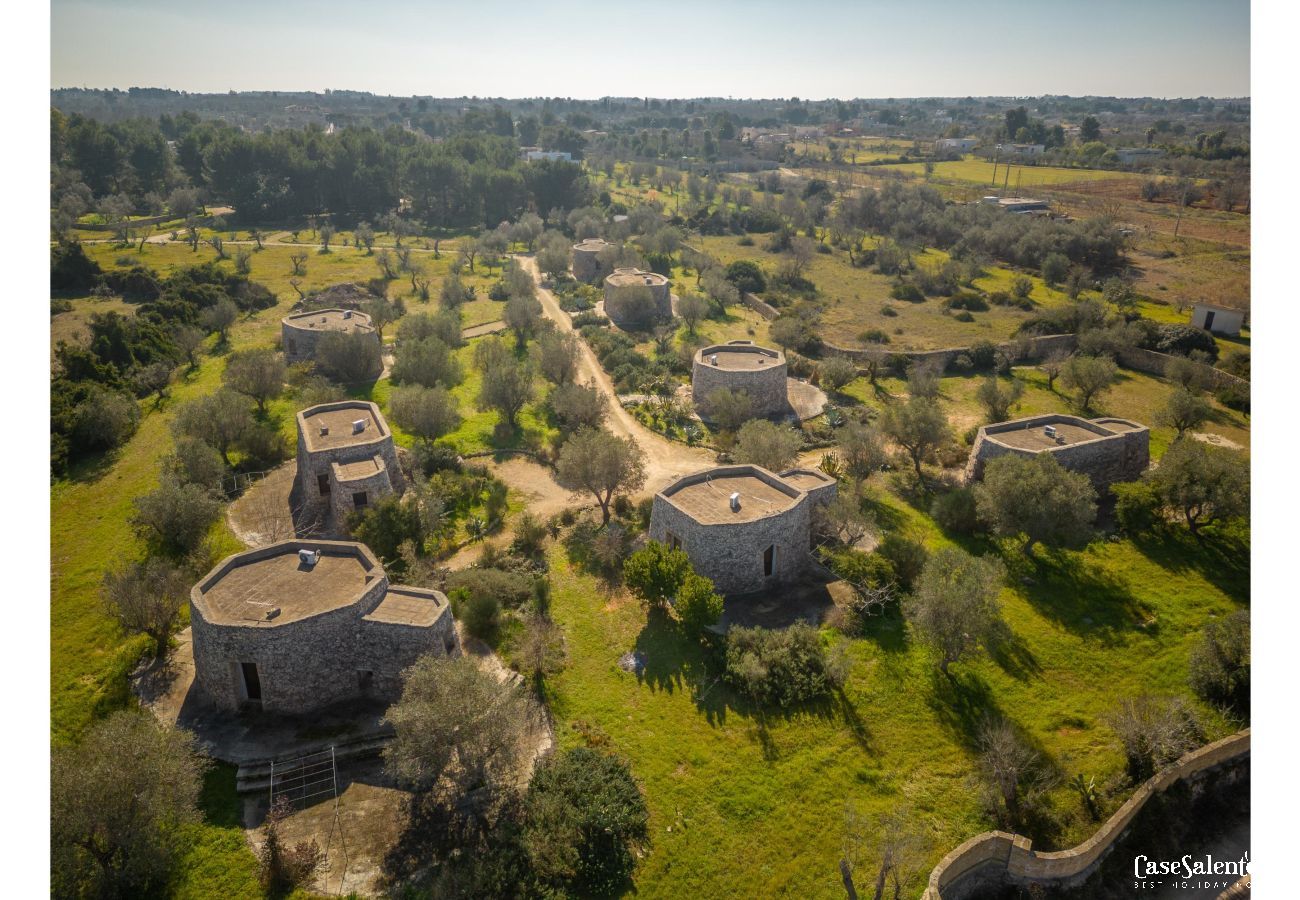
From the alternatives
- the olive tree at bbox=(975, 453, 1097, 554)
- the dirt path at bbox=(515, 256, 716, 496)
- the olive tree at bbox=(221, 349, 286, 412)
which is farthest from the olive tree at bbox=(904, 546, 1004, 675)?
the olive tree at bbox=(221, 349, 286, 412)

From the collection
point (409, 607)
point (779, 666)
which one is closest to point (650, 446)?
point (779, 666)

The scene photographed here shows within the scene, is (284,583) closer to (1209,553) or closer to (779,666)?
(779,666)

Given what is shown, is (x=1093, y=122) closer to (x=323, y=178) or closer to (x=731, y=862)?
(x=323, y=178)

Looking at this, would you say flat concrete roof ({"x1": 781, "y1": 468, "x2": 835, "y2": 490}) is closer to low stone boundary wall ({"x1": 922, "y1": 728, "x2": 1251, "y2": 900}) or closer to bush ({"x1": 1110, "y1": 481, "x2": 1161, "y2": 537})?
bush ({"x1": 1110, "y1": 481, "x2": 1161, "y2": 537})

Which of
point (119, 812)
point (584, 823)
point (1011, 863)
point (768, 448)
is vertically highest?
point (768, 448)

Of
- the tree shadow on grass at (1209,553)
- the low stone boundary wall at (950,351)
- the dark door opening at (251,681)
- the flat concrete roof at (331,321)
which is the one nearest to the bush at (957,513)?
the tree shadow on grass at (1209,553)

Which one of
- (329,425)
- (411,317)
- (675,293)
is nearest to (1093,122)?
(675,293)
